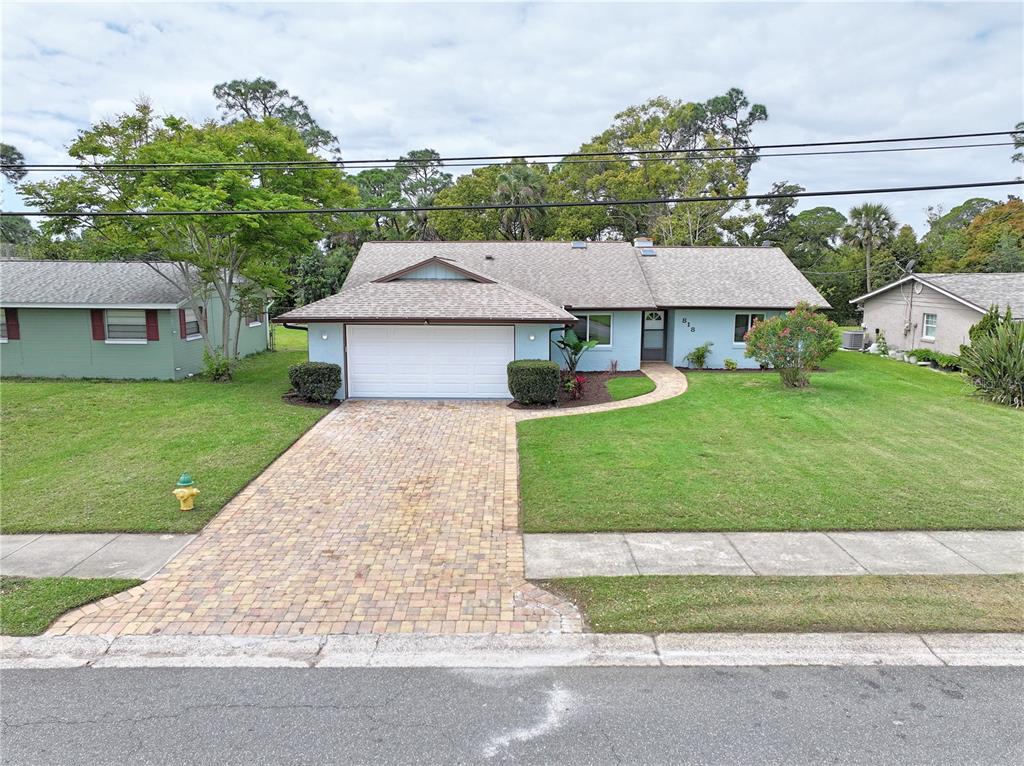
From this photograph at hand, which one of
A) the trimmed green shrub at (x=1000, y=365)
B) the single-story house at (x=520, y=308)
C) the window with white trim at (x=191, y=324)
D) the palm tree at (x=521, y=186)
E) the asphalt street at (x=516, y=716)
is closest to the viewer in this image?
the asphalt street at (x=516, y=716)

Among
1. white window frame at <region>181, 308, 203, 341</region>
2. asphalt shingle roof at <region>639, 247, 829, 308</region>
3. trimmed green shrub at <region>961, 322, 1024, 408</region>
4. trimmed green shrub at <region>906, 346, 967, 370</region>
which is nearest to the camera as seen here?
trimmed green shrub at <region>961, 322, 1024, 408</region>

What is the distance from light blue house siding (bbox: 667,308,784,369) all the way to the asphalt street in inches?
698

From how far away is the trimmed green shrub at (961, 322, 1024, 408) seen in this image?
15.5 metres

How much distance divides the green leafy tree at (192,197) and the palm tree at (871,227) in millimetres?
34862

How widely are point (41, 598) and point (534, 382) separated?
36.3ft

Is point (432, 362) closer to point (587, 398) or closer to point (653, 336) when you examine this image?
point (587, 398)

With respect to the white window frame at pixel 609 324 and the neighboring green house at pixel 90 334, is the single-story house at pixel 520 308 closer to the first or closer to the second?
the white window frame at pixel 609 324

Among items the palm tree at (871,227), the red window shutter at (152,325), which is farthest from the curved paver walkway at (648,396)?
the palm tree at (871,227)

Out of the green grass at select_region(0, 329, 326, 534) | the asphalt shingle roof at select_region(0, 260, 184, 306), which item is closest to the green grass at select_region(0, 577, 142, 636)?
the green grass at select_region(0, 329, 326, 534)

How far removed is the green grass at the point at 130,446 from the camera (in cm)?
866

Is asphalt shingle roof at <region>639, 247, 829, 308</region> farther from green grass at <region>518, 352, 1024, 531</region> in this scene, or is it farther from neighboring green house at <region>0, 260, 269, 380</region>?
neighboring green house at <region>0, 260, 269, 380</region>

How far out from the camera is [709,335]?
22.3 m

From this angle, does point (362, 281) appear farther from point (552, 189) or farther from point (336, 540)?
point (552, 189)

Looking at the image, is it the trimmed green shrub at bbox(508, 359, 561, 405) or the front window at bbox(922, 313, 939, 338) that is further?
the front window at bbox(922, 313, 939, 338)
